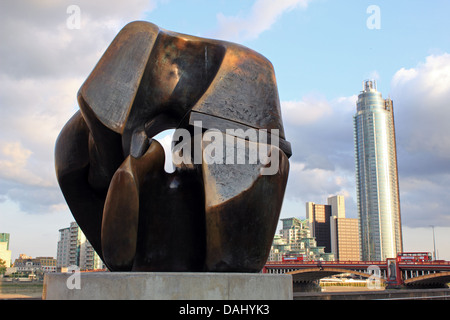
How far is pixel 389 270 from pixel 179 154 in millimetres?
60457

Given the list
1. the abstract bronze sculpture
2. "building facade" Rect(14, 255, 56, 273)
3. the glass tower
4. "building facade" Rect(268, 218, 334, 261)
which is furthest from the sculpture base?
the glass tower

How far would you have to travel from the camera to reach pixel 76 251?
10506cm

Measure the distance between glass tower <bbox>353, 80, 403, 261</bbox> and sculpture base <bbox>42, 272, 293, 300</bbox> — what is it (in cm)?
15012

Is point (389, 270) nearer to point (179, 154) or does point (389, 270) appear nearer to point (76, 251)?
point (179, 154)

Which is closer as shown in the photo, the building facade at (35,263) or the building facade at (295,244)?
the building facade at (35,263)

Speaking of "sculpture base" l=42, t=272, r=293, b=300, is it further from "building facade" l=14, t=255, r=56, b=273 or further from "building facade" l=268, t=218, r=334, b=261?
"building facade" l=14, t=255, r=56, b=273

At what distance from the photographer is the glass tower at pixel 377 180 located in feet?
486

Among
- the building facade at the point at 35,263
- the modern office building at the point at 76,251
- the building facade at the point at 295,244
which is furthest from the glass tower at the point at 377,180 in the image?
the building facade at the point at 35,263

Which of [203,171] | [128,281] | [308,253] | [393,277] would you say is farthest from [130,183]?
[308,253]

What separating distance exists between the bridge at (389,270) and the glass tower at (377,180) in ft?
268

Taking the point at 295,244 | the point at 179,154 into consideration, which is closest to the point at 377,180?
the point at 295,244

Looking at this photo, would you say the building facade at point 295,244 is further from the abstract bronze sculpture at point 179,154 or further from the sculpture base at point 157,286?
the sculpture base at point 157,286

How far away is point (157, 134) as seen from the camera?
9367 millimetres

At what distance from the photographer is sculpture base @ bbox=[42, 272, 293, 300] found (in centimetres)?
630
